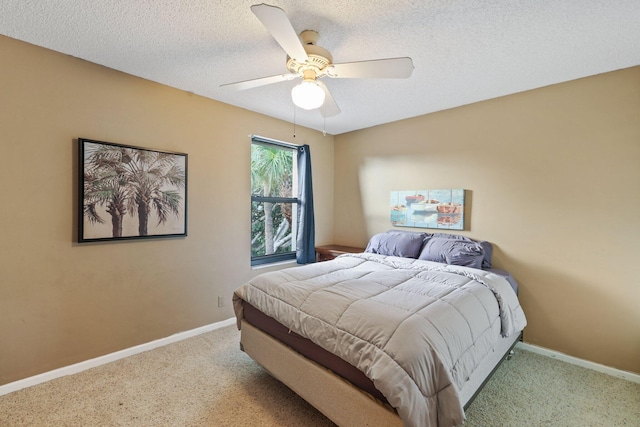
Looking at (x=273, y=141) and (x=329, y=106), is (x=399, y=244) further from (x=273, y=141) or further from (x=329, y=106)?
(x=273, y=141)

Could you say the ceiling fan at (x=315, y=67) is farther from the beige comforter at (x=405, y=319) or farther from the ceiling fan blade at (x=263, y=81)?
the beige comforter at (x=405, y=319)

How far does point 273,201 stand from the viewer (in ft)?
12.3

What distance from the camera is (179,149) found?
2.80 metres

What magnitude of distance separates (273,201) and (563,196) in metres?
3.04

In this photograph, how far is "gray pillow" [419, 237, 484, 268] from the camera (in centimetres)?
263

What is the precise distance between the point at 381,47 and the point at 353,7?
1.57ft

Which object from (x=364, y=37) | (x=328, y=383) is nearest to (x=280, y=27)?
(x=364, y=37)

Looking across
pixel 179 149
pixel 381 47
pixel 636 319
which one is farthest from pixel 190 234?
pixel 636 319

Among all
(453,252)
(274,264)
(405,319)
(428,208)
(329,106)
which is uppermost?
(329,106)

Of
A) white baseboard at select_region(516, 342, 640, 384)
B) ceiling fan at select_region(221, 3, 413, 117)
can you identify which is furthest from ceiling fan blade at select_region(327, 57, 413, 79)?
white baseboard at select_region(516, 342, 640, 384)

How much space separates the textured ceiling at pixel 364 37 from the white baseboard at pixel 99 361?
241 cm

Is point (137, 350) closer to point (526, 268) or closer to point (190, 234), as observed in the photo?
point (190, 234)

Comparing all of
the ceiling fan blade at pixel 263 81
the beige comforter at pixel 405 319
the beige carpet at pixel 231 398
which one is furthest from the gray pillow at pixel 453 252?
the ceiling fan blade at pixel 263 81

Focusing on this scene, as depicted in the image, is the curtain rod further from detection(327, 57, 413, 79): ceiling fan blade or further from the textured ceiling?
detection(327, 57, 413, 79): ceiling fan blade
